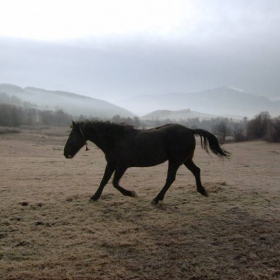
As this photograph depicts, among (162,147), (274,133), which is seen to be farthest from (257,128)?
(162,147)

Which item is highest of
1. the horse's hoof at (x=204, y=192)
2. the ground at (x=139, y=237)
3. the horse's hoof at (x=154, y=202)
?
the horse's hoof at (x=204, y=192)

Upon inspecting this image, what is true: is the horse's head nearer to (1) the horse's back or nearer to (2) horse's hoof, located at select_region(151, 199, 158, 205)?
(1) the horse's back

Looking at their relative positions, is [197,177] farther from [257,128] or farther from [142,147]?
[257,128]

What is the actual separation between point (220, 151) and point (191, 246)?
4160 millimetres

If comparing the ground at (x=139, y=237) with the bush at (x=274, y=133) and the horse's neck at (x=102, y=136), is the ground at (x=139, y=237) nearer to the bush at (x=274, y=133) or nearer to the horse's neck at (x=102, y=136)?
the horse's neck at (x=102, y=136)

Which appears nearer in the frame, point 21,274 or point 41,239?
point 21,274

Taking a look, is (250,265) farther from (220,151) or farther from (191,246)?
(220,151)

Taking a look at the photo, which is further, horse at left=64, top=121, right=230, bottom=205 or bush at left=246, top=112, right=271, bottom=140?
bush at left=246, top=112, right=271, bottom=140

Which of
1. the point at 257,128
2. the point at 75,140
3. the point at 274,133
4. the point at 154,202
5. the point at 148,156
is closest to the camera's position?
the point at 154,202

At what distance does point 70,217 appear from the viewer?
6.35 meters

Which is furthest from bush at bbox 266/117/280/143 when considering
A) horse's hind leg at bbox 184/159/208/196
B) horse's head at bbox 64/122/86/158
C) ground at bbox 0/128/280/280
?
horse's head at bbox 64/122/86/158

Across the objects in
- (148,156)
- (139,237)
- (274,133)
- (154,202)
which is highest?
(274,133)

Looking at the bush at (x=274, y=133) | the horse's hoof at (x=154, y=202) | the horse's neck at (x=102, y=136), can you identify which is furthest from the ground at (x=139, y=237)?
the bush at (x=274, y=133)

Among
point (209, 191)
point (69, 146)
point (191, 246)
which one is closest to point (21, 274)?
point (191, 246)
